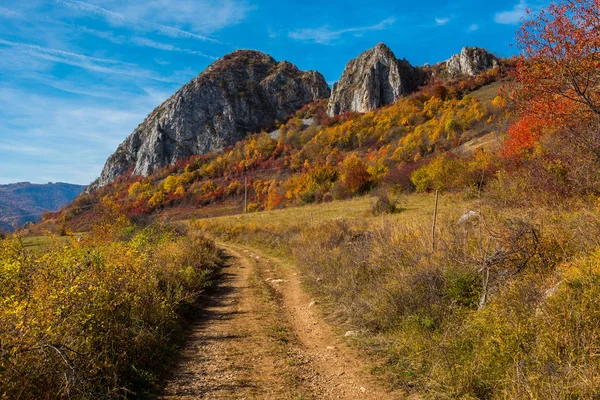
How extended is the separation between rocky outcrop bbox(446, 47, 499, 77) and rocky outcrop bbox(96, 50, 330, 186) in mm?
58250

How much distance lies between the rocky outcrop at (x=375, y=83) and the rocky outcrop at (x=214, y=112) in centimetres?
3157

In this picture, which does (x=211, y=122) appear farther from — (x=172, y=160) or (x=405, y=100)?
Result: (x=405, y=100)

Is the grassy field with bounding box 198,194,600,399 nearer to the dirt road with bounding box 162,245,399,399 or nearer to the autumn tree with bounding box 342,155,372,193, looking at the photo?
the dirt road with bounding box 162,245,399,399

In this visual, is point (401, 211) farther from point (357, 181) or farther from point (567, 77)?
point (357, 181)

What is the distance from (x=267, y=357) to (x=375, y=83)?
120854 mm

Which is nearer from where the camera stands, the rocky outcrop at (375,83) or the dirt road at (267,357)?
the dirt road at (267,357)

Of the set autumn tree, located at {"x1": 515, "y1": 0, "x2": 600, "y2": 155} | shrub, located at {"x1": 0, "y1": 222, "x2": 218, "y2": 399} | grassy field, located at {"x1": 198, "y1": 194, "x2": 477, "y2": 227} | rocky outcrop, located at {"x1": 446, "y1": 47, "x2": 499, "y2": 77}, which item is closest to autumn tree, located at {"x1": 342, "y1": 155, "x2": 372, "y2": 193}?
grassy field, located at {"x1": 198, "y1": 194, "x2": 477, "y2": 227}

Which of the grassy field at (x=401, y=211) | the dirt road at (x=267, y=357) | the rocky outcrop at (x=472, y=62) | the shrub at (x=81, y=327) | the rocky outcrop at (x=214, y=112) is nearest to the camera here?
the shrub at (x=81, y=327)

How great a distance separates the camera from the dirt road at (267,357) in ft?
16.1

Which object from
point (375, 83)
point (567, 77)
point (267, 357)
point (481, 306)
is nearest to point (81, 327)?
point (267, 357)

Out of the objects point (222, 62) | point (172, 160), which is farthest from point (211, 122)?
point (222, 62)

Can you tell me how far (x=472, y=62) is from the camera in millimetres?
110688

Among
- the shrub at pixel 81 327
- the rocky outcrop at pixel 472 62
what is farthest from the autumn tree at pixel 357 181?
the rocky outcrop at pixel 472 62

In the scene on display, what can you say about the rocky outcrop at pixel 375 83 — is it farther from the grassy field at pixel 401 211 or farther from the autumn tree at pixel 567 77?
the autumn tree at pixel 567 77
